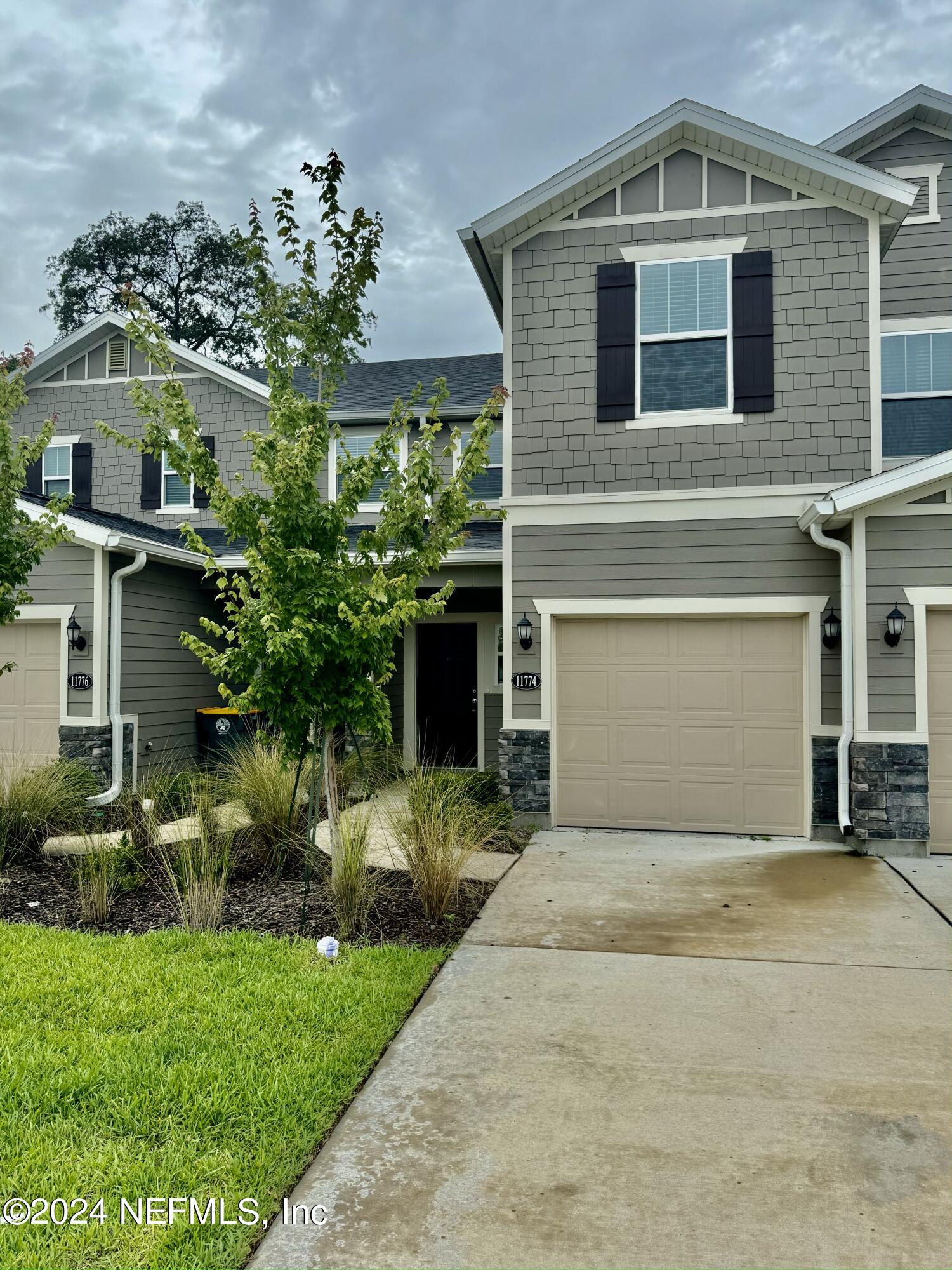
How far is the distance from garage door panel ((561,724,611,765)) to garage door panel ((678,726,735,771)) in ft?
2.34

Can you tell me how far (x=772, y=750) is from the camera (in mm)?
8164

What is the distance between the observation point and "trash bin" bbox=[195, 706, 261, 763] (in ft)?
36.2

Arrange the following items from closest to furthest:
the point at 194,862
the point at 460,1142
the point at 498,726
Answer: the point at 460,1142 < the point at 194,862 < the point at 498,726

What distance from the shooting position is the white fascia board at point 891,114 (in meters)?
9.79

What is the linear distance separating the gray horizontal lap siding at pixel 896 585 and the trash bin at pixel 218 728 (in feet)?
23.5

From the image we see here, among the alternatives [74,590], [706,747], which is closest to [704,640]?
[706,747]

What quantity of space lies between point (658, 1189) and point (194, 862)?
13.3 ft

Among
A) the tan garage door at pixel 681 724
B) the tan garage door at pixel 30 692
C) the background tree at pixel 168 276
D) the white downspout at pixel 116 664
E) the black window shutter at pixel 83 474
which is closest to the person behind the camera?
the tan garage door at pixel 681 724

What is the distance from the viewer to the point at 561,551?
853 cm

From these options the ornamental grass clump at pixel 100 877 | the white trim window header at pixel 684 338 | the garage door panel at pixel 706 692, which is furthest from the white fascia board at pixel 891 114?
the ornamental grass clump at pixel 100 877

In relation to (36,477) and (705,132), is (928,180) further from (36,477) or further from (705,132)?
(36,477)

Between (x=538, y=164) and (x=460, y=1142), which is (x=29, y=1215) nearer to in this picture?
(x=460, y=1142)

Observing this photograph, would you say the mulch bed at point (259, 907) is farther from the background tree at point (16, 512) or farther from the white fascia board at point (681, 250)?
the white fascia board at point (681, 250)

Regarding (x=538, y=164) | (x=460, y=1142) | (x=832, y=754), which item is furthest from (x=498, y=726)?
(x=538, y=164)
